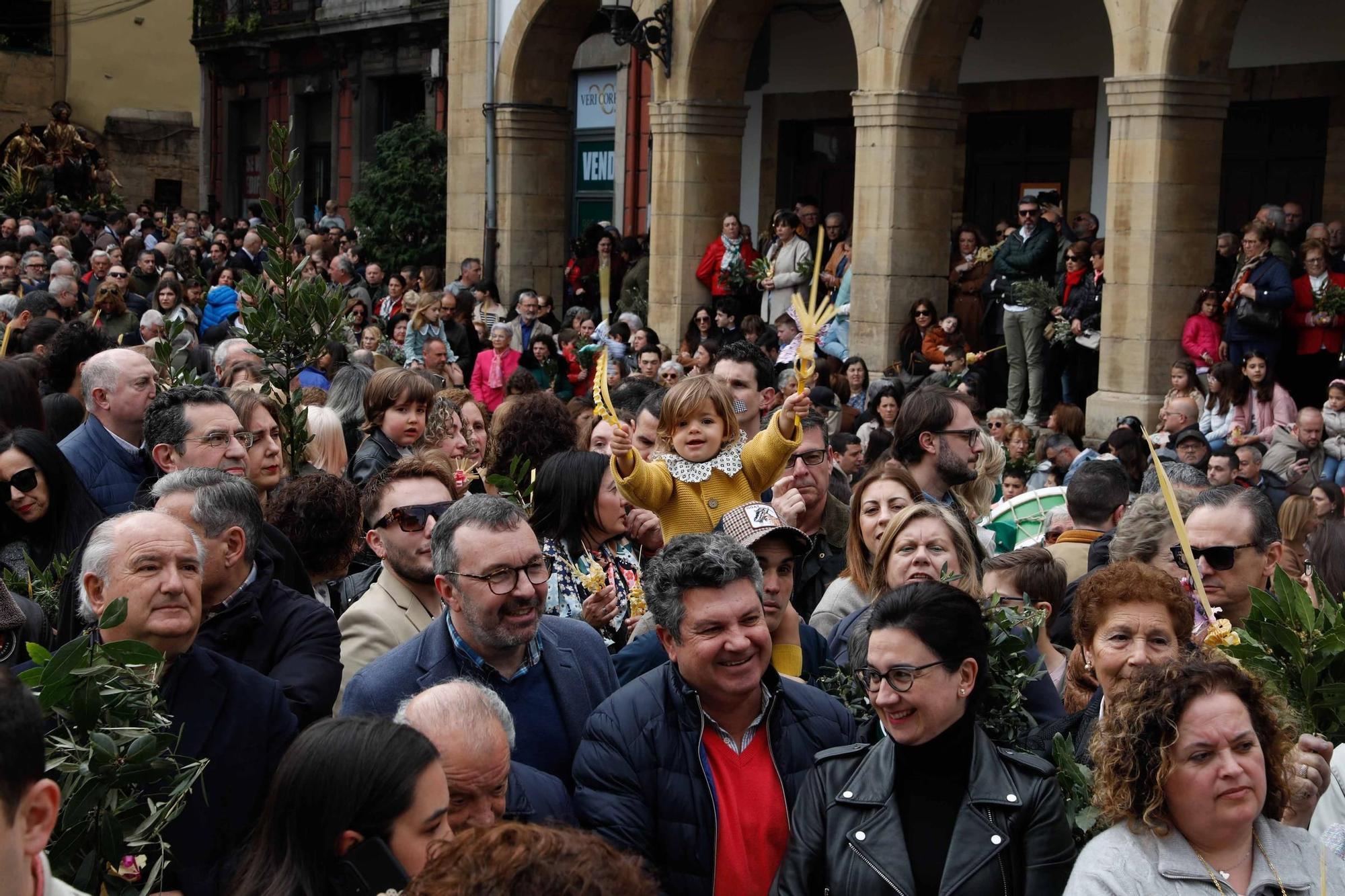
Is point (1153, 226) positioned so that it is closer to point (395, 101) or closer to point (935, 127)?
point (935, 127)

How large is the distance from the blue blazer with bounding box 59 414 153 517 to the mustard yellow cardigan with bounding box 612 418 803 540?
76.1 inches

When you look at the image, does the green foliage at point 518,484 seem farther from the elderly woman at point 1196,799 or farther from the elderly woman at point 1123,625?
the elderly woman at point 1196,799

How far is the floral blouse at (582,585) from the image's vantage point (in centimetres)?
529

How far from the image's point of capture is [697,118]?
670 inches

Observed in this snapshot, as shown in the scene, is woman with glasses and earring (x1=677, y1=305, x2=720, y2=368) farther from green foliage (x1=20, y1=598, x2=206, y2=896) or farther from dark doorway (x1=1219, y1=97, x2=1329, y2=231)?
green foliage (x1=20, y1=598, x2=206, y2=896)

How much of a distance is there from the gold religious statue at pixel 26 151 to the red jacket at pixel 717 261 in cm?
1934

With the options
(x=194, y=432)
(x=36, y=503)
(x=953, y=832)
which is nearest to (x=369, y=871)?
(x=953, y=832)

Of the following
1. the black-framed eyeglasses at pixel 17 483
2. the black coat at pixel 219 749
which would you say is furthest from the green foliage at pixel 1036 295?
the black coat at pixel 219 749

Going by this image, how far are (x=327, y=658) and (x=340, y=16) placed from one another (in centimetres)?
2528

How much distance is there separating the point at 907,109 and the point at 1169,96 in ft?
8.79

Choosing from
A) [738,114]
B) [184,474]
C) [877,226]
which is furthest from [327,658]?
[738,114]

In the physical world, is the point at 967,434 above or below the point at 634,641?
above

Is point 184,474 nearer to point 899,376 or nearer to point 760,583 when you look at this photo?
point 760,583

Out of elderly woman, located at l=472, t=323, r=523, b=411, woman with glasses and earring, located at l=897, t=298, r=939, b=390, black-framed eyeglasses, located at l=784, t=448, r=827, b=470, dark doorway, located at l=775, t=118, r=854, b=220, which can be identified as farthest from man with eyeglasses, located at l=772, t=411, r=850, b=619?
dark doorway, located at l=775, t=118, r=854, b=220
